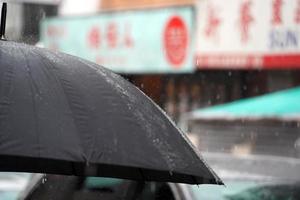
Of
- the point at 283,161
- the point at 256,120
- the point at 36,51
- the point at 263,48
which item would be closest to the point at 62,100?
the point at 36,51

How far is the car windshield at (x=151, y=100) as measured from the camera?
2.87 metres

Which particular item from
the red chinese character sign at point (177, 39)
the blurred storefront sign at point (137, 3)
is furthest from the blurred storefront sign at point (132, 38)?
the blurred storefront sign at point (137, 3)

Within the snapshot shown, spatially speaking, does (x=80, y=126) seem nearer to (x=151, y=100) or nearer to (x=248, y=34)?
(x=151, y=100)

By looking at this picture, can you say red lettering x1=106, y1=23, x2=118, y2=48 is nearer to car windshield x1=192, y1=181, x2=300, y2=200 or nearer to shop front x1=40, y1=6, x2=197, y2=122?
shop front x1=40, y1=6, x2=197, y2=122

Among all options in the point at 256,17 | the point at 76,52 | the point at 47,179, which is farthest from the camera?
the point at 76,52

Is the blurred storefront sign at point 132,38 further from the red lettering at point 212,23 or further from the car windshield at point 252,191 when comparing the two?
the car windshield at point 252,191

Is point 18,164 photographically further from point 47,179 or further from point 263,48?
point 263,48

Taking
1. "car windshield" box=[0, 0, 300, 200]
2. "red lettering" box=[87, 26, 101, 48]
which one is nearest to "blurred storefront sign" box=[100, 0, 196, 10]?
"car windshield" box=[0, 0, 300, 200]

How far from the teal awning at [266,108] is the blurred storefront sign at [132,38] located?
1566 millimetres

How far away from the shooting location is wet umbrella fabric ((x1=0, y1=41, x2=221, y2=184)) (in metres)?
2.77

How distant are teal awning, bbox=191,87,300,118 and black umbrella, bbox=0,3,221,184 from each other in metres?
6.99

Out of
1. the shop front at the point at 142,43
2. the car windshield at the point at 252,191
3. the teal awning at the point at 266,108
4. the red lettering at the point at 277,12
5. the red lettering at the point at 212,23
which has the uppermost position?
the red lettering at the point at 277,12

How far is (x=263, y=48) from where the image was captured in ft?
36.9

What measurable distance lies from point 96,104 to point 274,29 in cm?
836
